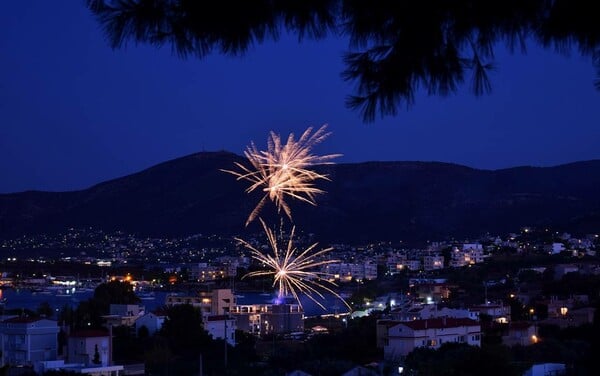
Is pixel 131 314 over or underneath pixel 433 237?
underneath

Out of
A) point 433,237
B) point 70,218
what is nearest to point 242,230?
point 433,237

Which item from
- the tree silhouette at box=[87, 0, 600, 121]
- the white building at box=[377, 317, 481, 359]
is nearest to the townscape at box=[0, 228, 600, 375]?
the white building at box=[377, 317, 481, 359]

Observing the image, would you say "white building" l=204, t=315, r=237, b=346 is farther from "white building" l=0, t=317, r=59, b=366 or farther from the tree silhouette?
the tree silhouette

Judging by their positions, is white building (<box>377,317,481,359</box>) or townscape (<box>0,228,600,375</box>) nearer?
townscape (<box>0,228,600,375</box>)

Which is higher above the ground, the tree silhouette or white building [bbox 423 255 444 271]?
white building [bbox 423 255 444 271]

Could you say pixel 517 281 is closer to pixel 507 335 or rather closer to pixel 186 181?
pixel 507 335

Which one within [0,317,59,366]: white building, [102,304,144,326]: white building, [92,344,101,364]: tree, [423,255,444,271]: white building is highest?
[423,255,444,271]: white building

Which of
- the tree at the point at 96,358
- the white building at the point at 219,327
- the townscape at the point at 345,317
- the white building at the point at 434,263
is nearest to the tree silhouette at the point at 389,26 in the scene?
the townscape at the point at 345,317
